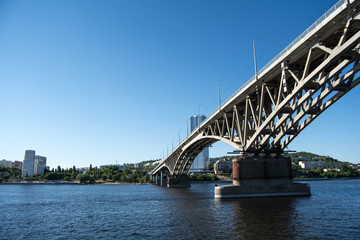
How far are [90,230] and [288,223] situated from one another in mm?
16592

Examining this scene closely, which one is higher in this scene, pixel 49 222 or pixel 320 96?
pixel 320 96

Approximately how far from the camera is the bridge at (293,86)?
27.2 m

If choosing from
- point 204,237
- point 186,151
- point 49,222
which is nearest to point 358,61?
point 204,237

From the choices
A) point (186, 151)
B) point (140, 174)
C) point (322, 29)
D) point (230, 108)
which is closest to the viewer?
point (322, 29)

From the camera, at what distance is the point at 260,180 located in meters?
43.7

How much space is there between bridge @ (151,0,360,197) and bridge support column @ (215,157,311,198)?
0.16 m

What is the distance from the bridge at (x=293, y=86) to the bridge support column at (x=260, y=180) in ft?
0.51

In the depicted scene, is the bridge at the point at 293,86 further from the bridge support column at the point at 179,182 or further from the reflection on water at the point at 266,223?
the bridge support column at the point at 179,182

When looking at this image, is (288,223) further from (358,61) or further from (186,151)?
(186,151)

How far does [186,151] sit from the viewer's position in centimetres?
8925

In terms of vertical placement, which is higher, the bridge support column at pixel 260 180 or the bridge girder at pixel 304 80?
the bridge girder at pixel 304 80

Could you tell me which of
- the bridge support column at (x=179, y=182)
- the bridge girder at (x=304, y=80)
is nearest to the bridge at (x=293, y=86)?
the bridge girder at (x=304, y=80)

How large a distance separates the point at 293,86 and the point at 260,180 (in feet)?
52.0

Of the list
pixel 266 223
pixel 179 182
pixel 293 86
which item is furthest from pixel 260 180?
pixel 179 182
